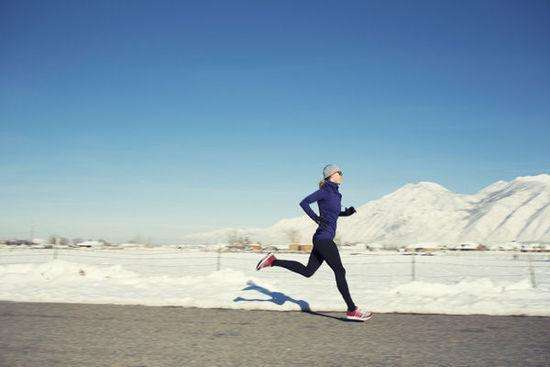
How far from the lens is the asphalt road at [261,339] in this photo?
12.2 ft

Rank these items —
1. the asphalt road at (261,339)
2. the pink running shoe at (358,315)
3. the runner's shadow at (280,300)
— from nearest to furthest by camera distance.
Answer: the asphalt road at (261,339) < the pink running shoe at (358,315) < the runner's shadow at (280,300)

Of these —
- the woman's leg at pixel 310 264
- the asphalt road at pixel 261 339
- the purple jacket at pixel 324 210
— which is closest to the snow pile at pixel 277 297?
the asphalt road at pixel 261 339

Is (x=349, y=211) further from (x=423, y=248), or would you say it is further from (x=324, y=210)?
(x=423, y=248)

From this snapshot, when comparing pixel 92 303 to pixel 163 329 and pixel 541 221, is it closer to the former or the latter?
pixel 163 329

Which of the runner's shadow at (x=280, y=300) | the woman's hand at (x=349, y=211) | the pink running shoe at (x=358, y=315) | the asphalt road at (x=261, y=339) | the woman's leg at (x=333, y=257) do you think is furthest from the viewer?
the runner's shadow at (x=280, y=300)

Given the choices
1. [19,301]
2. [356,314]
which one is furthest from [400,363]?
[19,301]

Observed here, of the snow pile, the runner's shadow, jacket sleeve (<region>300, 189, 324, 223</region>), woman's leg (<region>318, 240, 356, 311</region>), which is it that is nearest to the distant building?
the snow pile

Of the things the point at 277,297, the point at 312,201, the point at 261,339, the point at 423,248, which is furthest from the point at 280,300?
the point at 423,248

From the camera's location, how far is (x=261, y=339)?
458cm

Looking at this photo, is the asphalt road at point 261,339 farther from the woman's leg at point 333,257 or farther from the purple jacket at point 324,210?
the purple jacket at point 324,210

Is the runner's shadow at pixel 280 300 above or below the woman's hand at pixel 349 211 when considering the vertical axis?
below

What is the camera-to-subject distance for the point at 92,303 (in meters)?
7.33

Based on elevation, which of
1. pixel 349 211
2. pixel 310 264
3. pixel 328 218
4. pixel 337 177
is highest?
pixel 337 177

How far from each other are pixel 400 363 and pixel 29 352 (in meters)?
3.10
